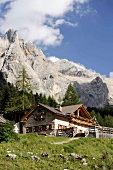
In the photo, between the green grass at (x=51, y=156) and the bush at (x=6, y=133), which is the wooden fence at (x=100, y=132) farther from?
the bush at (x=6, y=133)

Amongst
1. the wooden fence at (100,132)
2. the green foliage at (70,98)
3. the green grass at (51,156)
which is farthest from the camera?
the green foliage at (70,98)

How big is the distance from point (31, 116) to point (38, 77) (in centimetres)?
13591

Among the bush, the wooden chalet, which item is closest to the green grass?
the bush

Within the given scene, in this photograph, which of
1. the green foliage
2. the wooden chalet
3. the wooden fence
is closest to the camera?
the wooden fence

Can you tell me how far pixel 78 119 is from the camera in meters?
65.0

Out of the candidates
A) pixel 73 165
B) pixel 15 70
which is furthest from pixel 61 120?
pixel 15 70

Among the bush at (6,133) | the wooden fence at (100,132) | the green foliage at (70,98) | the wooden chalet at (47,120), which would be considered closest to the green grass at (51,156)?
the bush at (6,133)

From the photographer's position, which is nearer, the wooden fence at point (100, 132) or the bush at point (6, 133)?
the bush at point (6, 133)

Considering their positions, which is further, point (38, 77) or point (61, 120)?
point (38, 77)

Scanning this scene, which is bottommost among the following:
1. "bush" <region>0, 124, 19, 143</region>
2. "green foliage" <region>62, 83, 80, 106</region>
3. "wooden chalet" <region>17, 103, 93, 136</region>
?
"bush" <region>0, 124, 19, 143</region>

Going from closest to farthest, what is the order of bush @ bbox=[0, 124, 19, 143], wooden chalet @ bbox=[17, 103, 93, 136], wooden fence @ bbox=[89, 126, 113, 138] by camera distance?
bush @ bbox=[0, 124, 19, 143]
wooden fence @ bbox=[89, 126, 113, 138]
wooden chalet @ bbox=[17, 103, 93, 136]

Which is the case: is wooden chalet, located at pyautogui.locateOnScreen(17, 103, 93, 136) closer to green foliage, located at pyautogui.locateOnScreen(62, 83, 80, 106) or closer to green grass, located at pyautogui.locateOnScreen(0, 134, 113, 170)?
green grass, located at pyautogui.locateOnScreen(0, 134, 113, 170)

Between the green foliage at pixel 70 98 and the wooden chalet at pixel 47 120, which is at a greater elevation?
the green foliage at pixel 70 98

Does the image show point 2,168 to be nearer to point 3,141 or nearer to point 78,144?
point 3,141
